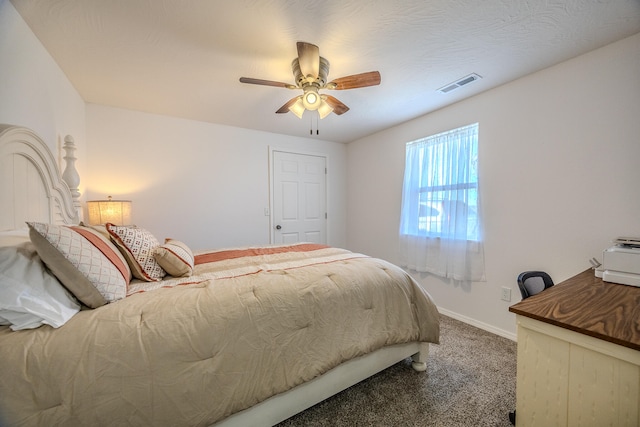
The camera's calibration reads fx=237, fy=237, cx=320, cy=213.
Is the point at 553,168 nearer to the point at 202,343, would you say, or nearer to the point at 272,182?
the point at 202,343

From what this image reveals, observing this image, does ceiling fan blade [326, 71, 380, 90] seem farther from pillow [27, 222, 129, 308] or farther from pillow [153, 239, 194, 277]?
pillow [27, 222, 129, 308]

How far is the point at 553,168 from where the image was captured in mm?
1938

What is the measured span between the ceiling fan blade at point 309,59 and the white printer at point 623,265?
6.82 ft

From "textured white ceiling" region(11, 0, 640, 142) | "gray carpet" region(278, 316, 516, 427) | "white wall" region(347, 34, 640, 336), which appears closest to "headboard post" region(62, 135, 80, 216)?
"textured white ceiling" region(11, 0, 640, 142)

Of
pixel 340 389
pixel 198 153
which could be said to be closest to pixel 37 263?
pixel 340 389

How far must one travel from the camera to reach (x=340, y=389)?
4.69ft

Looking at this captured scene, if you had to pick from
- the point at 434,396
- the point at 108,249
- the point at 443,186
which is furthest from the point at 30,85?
the point at 443,186

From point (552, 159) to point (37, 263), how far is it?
10.6ft

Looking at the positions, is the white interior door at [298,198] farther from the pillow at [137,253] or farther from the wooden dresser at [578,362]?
the wooden dresser at [578,362]

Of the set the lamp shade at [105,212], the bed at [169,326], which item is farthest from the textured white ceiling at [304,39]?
the lamp shade at [105,212]

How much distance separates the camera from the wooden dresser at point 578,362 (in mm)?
760

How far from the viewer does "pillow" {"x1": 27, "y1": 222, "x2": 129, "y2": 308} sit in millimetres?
921

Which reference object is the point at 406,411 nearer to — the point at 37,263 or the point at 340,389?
the point at 340,389

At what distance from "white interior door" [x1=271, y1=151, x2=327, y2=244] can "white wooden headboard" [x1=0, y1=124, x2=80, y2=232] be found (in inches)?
87.2
